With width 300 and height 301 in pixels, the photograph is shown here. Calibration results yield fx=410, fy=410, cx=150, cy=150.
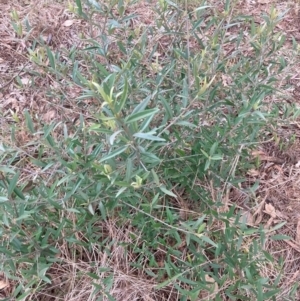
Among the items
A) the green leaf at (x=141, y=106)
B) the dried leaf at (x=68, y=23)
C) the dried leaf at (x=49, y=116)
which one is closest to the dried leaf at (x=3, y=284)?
the dried leaf at (x=49, y=116)

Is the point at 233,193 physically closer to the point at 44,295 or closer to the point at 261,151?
the point at 261,151

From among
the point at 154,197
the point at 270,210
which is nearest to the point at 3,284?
the point at 154,197

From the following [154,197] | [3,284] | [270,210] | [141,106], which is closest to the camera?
[141,106]

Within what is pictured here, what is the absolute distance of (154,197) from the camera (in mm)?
1548

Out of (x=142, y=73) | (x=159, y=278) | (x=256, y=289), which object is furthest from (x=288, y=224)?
(x=142, y=73)

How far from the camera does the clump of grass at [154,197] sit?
160cm

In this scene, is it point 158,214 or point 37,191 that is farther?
point 158,214

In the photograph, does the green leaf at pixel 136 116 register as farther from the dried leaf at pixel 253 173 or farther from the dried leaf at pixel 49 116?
the dried leaf at pixel 49 116

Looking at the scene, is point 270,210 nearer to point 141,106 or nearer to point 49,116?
point 141,106

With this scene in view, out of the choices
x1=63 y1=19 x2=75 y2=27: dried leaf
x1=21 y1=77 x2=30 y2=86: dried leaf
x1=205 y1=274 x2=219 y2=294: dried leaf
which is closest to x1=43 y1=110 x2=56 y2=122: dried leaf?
x1=21 y1=77 x2=30 y2=86: dried leaf

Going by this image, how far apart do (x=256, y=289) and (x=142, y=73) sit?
113cm

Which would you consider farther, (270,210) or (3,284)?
(270,210)

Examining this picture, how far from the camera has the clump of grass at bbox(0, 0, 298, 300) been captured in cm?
160

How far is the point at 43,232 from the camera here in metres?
1.80
